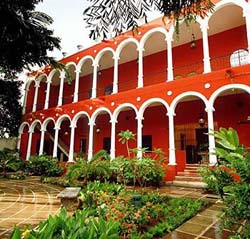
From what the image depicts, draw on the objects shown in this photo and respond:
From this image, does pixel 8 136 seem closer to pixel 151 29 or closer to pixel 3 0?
pixel 151 29

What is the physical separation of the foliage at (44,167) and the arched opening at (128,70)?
7.44m

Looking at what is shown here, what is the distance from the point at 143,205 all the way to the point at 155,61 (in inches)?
470

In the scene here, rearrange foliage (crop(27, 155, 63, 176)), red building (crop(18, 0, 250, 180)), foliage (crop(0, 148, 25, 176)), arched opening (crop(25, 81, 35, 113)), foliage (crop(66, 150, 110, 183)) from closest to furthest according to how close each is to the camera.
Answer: foliage (crop(66, 150, 110, 183)), red building (crop(18, 0, 250, 180)), foliage (crop(27, 155, 63, 176)), foliage (crop(0, 148, 25, 176)), arched opening (crop(25, 81, 35, 113))

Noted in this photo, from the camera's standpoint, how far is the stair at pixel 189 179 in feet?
33.7

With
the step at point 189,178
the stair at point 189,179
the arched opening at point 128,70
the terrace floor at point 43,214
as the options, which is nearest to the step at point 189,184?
the stair at point 189,179

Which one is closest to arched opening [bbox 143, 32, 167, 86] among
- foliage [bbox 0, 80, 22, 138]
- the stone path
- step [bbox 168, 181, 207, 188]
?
step [bbox 168, 181, 207, 188]

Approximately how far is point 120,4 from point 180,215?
5228 millimetres

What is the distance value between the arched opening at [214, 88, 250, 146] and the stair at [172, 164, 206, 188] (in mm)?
3221

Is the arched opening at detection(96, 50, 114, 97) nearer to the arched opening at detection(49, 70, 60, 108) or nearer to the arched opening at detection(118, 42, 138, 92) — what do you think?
the arched opening at detection(118, 42, 138, 92)

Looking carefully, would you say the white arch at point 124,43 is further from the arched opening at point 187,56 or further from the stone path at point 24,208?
the stone path at point 24,208

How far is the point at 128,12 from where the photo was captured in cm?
185

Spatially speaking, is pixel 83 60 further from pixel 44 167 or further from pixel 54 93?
pixel 44 167

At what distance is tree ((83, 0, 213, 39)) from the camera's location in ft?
5.58

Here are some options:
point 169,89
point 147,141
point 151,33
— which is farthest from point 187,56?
point 147,141
